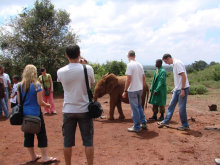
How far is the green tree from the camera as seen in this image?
16344 mm

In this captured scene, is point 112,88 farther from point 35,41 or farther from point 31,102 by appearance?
point 35,41

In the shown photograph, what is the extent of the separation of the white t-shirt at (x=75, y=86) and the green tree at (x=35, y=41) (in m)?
12.9

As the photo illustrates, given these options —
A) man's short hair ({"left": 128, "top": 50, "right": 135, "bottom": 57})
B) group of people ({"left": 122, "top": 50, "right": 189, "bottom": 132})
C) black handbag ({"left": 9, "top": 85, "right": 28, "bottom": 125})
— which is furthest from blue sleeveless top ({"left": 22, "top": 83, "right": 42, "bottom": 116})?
man's short hair ({"left": 128, "top": 50, "right": 135, "bottom": 57})

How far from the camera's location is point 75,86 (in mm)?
3678

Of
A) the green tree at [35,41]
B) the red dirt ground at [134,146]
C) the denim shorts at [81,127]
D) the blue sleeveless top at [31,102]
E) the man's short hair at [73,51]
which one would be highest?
the green tree at [35,41]

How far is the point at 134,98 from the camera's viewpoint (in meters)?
6.35

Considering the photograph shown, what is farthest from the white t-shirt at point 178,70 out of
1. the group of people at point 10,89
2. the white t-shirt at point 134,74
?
the group of people at point 10,89

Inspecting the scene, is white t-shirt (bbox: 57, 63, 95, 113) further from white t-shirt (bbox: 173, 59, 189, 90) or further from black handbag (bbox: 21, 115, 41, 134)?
white t-shirt (bbox: 173, 59, 189, 90)

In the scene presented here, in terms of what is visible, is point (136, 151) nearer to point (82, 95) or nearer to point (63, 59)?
point (82, 95)

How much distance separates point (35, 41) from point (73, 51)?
45.7 ft

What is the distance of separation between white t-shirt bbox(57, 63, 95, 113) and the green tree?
42.2 ft

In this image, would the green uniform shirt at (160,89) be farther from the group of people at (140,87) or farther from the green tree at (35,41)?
the green tree at (35,41)

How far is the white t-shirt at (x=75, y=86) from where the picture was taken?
11.9 feet

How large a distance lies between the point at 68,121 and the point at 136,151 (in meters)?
2.13
